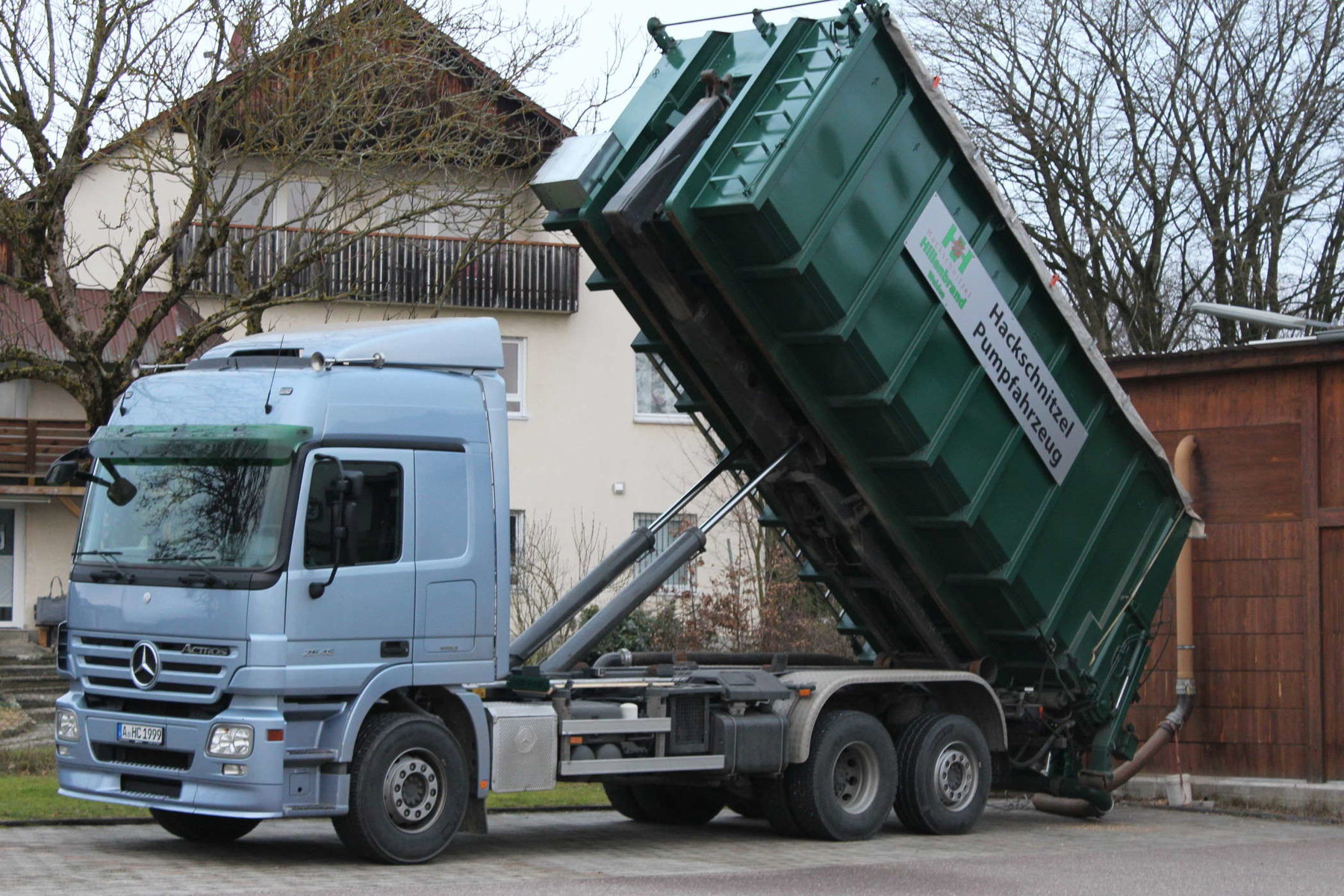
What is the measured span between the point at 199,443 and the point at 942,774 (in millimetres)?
5331

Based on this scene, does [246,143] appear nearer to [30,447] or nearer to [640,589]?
[640,589]

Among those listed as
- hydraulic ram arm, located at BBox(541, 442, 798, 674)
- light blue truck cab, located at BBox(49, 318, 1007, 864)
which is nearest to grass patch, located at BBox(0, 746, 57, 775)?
light blue truck cab, located at BBox(49, 318, 1007, 864)

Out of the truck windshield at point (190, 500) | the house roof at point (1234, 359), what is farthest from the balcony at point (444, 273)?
the truck windshield at point (190, 500)

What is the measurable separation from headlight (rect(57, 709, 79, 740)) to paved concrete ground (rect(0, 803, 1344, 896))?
660 millimetres

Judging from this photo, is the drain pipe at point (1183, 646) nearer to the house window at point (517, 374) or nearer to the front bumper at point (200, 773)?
the front bumper at point (200, 773)

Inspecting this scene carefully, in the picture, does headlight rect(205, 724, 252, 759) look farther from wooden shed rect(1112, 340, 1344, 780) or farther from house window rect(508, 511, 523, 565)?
house window rect(508, 511, 523, 565)

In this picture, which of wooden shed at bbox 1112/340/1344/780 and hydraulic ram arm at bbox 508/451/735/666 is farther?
wooden shed at bbox 1112/340/1344/780

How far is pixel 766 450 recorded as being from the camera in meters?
11.7

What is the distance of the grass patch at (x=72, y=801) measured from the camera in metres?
12.0

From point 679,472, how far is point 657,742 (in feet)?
66.6

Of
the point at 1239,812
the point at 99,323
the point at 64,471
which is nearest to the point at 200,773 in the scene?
the point at 64,471

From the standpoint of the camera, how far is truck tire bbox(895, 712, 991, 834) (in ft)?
39.3

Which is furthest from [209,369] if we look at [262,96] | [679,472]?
[679,472]

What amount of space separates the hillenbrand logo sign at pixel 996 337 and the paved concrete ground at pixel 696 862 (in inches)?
102
